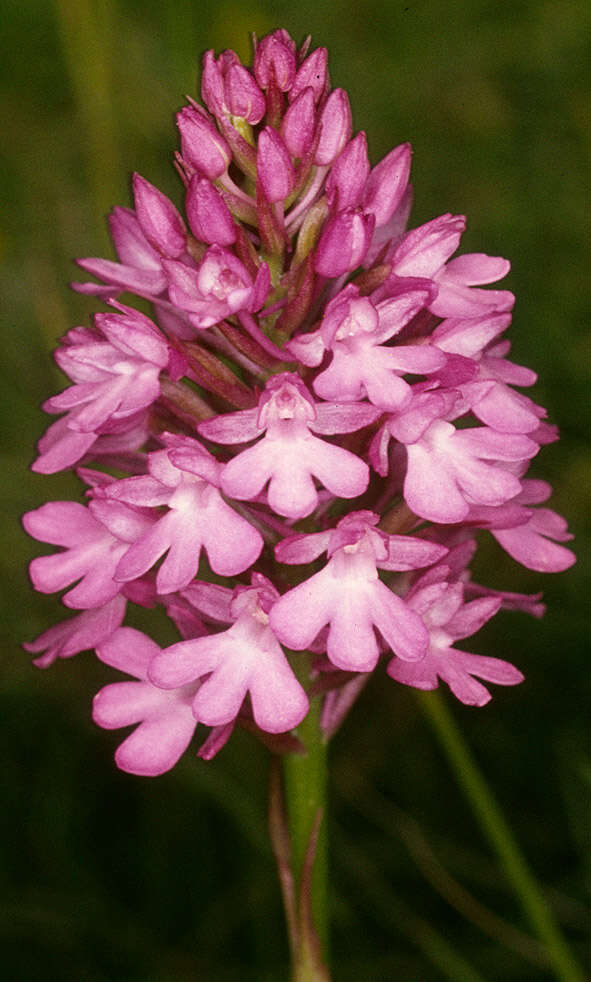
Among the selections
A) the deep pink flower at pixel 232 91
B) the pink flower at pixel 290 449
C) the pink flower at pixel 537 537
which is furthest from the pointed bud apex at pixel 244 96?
the pink flower at pixel 537 537

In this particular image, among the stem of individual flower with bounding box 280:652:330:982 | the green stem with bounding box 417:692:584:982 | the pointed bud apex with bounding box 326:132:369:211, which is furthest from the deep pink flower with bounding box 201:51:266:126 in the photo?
the green stem with bounding box 417:692:584:982

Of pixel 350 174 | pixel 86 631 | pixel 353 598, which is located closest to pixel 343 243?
pixel 350 174

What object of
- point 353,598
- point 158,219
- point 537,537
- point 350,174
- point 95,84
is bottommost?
point 353,598

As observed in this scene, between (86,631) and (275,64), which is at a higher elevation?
(275,64)

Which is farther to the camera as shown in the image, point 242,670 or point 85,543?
point 85,543

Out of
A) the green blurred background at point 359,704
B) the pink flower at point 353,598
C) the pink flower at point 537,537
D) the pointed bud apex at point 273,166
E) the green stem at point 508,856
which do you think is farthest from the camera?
the green blurred background at point 359,704

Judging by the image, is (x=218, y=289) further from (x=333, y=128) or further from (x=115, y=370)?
(x=333, y=128)

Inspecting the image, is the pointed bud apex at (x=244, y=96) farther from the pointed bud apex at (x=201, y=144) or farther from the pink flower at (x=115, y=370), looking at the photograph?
the pink flower at (x=115, y=370)
